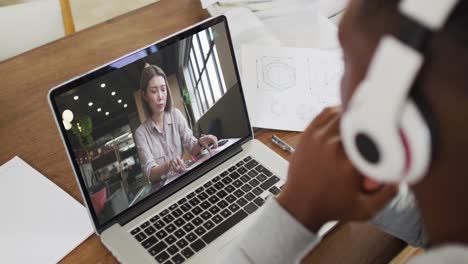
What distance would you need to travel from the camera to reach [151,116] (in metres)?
0.79

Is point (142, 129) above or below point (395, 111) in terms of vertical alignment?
below

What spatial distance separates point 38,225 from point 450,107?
66 centimetres

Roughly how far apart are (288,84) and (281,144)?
0.48 feet

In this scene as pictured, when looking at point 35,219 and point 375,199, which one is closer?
point 375,199

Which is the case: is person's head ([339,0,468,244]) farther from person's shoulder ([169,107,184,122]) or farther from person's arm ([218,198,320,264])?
person's shoulder ([169,107,184,122])

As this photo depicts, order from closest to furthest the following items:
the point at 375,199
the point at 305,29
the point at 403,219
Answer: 1. the point at 375,199
2. the point at 403,219
3. the point at 305,29

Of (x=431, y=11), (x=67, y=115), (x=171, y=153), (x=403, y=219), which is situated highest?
(x=431, y=11)

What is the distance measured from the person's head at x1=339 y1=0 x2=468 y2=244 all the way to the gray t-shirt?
1.48ft

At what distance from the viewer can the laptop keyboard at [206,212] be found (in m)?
0.76

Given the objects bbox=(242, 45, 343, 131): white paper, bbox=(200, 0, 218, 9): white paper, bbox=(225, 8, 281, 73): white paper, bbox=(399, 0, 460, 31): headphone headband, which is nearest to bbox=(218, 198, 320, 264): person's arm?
bbox=(399, 0, 460, 31): headphone headband

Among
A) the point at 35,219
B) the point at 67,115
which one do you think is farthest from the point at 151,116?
the point at 35,219

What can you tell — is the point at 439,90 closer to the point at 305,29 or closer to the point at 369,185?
the point at 369,185

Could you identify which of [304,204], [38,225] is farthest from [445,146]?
[38,225]

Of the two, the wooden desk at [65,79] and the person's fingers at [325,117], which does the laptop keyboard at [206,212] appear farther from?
the person's fingers at [325,117]
